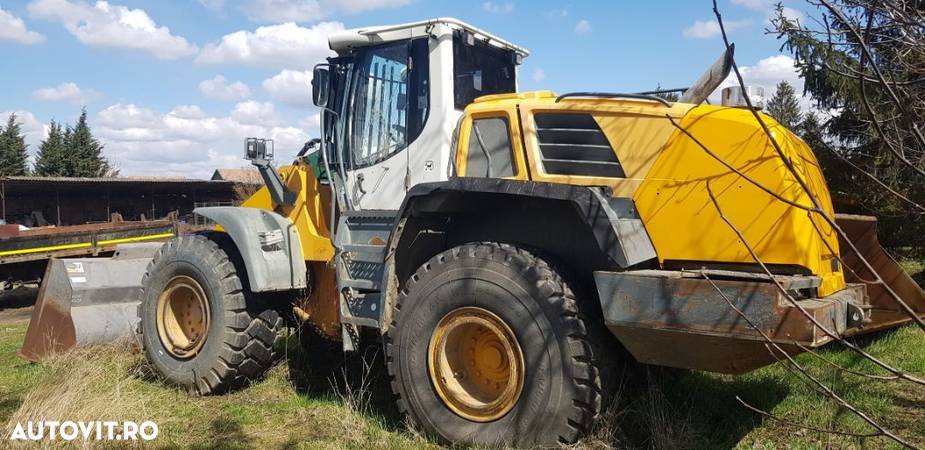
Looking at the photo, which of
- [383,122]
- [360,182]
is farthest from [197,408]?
[383,122]

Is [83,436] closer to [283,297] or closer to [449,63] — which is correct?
[283,297]

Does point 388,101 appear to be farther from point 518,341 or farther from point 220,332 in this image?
point 518,341

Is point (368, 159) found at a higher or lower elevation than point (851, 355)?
higher

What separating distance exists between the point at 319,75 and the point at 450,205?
1.89 meters

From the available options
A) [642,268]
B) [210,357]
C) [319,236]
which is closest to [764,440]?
[642,268]

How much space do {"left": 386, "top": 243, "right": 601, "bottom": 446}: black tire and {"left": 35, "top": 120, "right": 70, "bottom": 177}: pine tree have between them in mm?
42239

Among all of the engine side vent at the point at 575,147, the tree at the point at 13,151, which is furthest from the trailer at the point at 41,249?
the tree at the point at 13,151

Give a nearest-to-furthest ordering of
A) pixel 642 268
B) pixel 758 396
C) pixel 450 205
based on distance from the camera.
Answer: pixel 642 268, pixel 450 205, pixel 758 396

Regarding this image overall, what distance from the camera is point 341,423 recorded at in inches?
193

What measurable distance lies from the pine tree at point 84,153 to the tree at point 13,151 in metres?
2.33

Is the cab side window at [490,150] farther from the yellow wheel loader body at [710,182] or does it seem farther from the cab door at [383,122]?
the cab door at [383,122]

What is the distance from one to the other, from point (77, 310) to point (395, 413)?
3.81 m

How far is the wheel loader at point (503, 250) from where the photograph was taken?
367 centimetres

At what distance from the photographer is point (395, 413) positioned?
5238 millimetres
